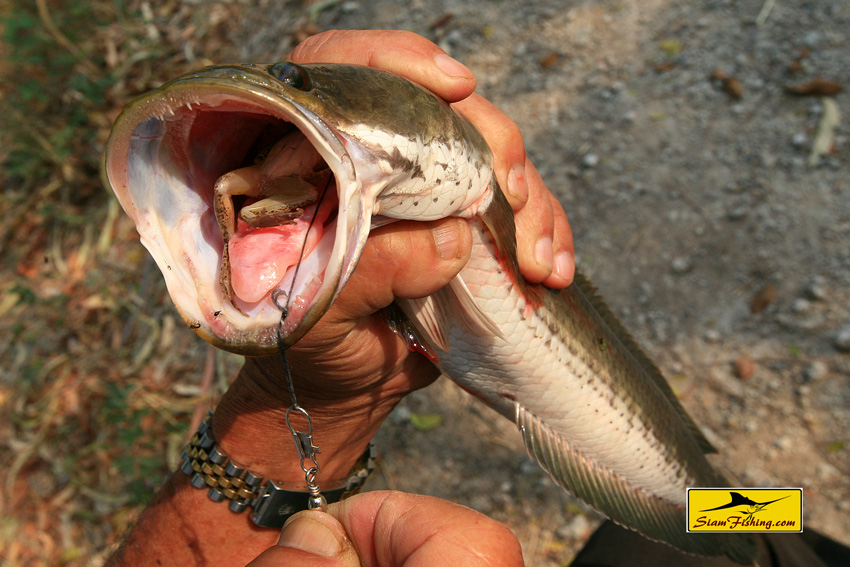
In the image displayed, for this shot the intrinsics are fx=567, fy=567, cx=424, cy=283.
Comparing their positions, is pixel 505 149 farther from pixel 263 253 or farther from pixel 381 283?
pixel 263 253

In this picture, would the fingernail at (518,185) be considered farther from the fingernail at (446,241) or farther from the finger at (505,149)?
the fingernail at (446,241)

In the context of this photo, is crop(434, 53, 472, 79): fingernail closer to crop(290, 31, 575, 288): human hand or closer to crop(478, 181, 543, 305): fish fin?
crop(290, 31, 575, 288): human hand

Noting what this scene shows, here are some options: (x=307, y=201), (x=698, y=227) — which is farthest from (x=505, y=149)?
(x=698, y=227)

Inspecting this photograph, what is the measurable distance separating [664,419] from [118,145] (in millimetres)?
2176

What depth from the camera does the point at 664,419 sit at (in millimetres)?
2340

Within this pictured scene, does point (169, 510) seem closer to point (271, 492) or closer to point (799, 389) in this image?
point (271, 492)

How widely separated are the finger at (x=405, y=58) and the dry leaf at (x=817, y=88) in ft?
9.57

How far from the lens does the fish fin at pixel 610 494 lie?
2125 mm

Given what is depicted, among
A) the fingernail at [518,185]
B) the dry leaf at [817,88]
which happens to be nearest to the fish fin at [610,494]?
the fingernail at [518,185]

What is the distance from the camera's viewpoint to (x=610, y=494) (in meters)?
2.28

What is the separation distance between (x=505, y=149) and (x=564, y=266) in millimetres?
486

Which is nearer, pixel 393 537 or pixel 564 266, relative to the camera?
pixel 393 537

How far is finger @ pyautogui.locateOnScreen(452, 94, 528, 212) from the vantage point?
1781mm

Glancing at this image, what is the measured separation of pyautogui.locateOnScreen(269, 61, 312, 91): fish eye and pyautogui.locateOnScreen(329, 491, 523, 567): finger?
0.81m
